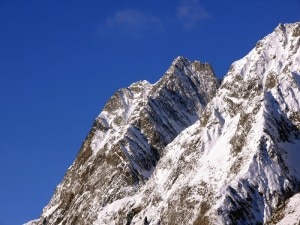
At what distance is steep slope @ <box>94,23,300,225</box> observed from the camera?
5699 inches

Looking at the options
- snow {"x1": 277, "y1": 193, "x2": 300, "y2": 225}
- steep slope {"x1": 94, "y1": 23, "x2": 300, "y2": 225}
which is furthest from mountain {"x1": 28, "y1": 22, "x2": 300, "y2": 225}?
snow {"x1": 277, "y1": 193, "x2": 300, "y2": 225}

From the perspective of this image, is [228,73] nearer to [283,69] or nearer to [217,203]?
[283,69]

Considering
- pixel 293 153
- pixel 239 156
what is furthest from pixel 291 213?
pixel 239 156

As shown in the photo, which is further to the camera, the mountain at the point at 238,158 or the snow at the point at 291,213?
the mountain at the point at 238,158

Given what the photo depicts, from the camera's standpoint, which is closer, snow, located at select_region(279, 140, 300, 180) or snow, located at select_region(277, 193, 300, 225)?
snow, located at select_region(277, 193, 300, 225)

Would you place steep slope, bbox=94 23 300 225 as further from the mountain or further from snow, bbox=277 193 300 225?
snow, bbox=277 193 300 225

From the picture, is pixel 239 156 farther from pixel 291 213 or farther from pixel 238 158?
pixel 291 213

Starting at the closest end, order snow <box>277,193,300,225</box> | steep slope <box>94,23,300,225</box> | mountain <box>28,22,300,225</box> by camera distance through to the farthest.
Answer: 1. snow <box>277,193,300,225</box>
2. mountain <box>28,22,300,225</box>
3. steep slope <box>94,23,300,225</box>

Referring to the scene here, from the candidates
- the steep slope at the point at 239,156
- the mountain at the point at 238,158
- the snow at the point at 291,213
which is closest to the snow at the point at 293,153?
the steep slope at the point at 239,156

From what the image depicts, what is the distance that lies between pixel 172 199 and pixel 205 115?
2847 centimetres

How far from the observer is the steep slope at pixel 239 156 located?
145 metres

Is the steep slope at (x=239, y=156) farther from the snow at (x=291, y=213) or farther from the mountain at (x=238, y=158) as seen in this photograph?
the snow at (x=291, y=213)

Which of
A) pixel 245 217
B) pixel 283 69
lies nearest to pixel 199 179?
pixel 245 217

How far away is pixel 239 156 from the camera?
154 meters
